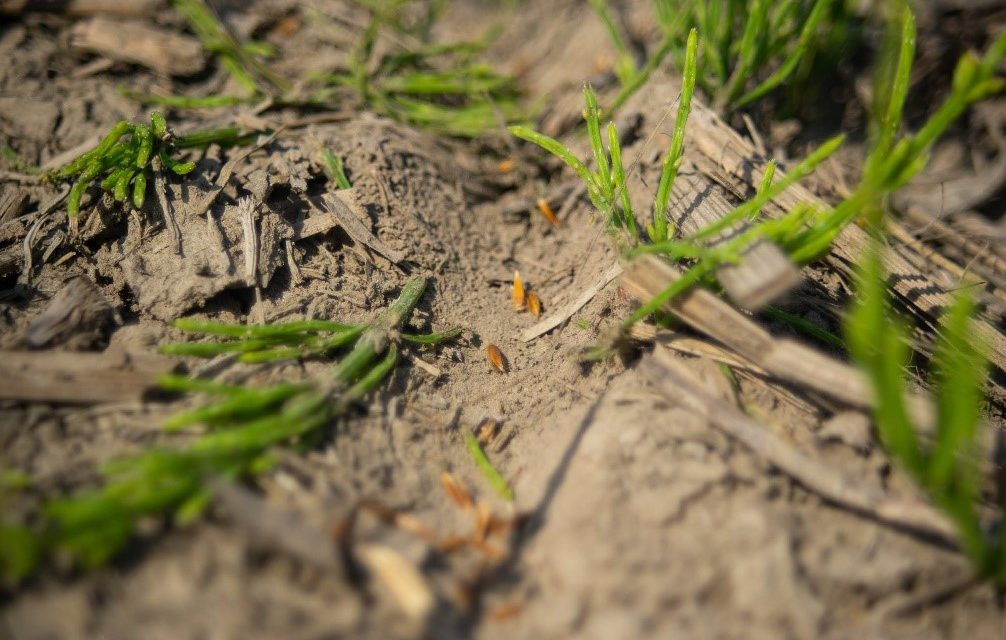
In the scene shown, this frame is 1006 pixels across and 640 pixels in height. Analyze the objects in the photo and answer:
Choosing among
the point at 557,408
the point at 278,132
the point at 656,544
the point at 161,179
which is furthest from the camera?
the point at 278,132

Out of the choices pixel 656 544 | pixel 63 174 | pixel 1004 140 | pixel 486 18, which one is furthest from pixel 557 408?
pixel 486 18

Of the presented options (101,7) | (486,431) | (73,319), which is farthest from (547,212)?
(101,7)

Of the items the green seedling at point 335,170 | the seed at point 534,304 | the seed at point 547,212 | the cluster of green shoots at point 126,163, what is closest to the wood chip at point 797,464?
the seed at point 534,304

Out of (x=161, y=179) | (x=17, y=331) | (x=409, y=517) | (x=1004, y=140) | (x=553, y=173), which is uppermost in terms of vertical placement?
(x=1004, y=140)

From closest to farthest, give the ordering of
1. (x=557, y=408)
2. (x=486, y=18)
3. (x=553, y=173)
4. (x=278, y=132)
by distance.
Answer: (x=557, y=408) → (x=278, y=132) → (x=553, y=173) → (x=486, y=18)

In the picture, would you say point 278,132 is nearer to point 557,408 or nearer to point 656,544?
point 557,408

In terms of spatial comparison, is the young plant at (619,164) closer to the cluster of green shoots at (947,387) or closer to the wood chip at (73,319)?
the cluster of green shoots at (947,387)

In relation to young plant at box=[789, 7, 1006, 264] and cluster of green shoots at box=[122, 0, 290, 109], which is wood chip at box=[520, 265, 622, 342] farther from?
cluster of green shoots at box=[122, 0, 290, 109]

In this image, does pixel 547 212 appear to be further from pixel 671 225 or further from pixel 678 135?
pixel 678 135
